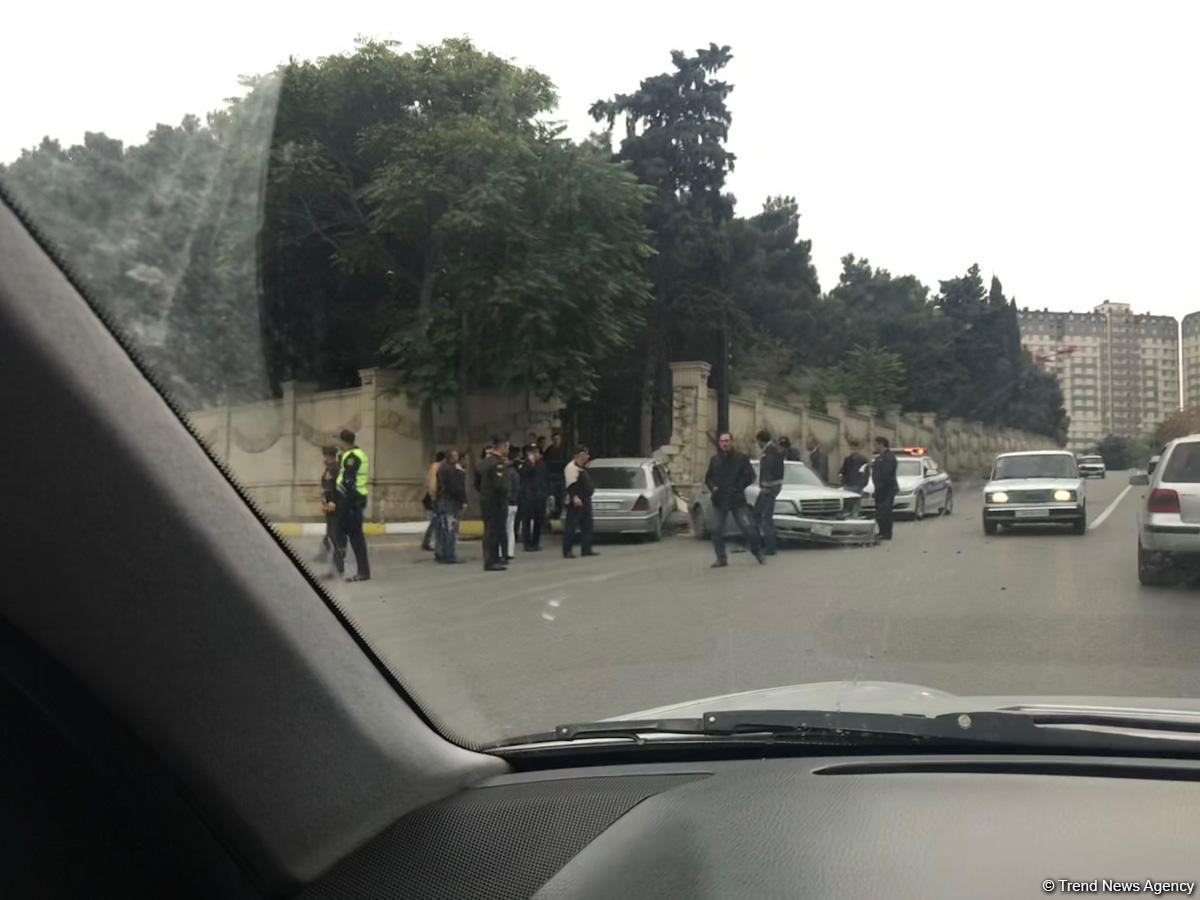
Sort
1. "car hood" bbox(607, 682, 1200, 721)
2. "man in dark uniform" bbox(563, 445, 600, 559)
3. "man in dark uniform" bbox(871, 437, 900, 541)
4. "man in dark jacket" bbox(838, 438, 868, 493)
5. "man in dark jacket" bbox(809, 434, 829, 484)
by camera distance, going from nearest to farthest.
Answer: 1. "car hood" bbox(607, 682, 1200, 721)
2. "man in dark uniform" bbox(563, 445, 600, 559)
3. "man in dark uniform" bbox(871, 437, 900, 541)
4. "man in dark jacket" bbox(838, 438, 868, 493)
5. "man in dark jacket" bbox(809, 434, 829, 484)

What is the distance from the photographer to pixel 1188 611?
8289mm

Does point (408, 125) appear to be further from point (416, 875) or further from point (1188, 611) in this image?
point (1188, 611)

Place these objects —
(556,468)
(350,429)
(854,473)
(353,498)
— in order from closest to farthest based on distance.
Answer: (350,429)
(353,498)
(556,468)
(854,473)

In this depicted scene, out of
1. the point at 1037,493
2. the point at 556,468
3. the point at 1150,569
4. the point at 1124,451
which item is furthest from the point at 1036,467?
the point at 556,468

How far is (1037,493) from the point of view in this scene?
54.8 ft

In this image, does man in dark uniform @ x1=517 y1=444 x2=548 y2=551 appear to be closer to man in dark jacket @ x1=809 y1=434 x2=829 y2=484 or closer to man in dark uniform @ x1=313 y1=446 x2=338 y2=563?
man in dark uniform @ x1=313 y1=446 x2=338 y2=563

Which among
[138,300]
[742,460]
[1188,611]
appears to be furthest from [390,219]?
[742,460]

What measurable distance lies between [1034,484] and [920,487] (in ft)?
16.4

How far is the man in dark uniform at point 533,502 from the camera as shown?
10.8 meters

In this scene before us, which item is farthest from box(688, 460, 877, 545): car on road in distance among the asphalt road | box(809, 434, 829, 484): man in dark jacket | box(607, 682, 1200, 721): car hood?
box(607, 682, 1200, 721): car hood

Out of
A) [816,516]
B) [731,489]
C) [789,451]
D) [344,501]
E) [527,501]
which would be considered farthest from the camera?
[789,451]

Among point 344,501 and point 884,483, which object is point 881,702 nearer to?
point 344,501

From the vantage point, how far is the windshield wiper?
103 inches

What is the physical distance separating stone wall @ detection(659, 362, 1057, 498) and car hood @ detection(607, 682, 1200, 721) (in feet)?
30.4
